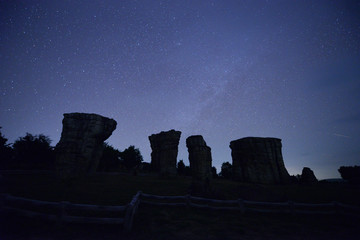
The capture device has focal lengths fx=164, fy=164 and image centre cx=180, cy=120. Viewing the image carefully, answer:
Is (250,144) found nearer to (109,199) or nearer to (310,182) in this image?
(310,182)

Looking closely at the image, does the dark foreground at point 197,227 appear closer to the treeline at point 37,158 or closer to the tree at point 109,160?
the treeline at point 37,158

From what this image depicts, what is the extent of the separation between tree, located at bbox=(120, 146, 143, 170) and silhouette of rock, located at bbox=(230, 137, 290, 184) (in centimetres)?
3598

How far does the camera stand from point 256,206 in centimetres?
1098

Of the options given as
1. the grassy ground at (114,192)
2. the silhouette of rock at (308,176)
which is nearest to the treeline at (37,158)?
the silhouette of rock at (308,176)

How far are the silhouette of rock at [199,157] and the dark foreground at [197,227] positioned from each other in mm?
17073

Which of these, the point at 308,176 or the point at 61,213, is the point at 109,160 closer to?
the point at 61,213

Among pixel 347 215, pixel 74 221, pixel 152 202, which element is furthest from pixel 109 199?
pixel 347 215

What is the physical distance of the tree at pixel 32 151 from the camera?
33.9 metres

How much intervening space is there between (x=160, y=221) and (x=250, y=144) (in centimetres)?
2589

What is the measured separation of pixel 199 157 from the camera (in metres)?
27.2

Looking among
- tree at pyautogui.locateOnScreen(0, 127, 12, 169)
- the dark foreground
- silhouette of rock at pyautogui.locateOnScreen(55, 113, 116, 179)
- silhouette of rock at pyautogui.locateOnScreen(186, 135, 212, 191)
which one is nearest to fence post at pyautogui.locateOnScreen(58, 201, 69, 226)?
the dark foreground

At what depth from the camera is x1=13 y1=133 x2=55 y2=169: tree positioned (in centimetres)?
3391

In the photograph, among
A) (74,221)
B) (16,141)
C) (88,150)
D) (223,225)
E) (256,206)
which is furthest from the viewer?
(16,141)

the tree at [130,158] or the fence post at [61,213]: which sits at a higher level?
the tree at [130,158]
